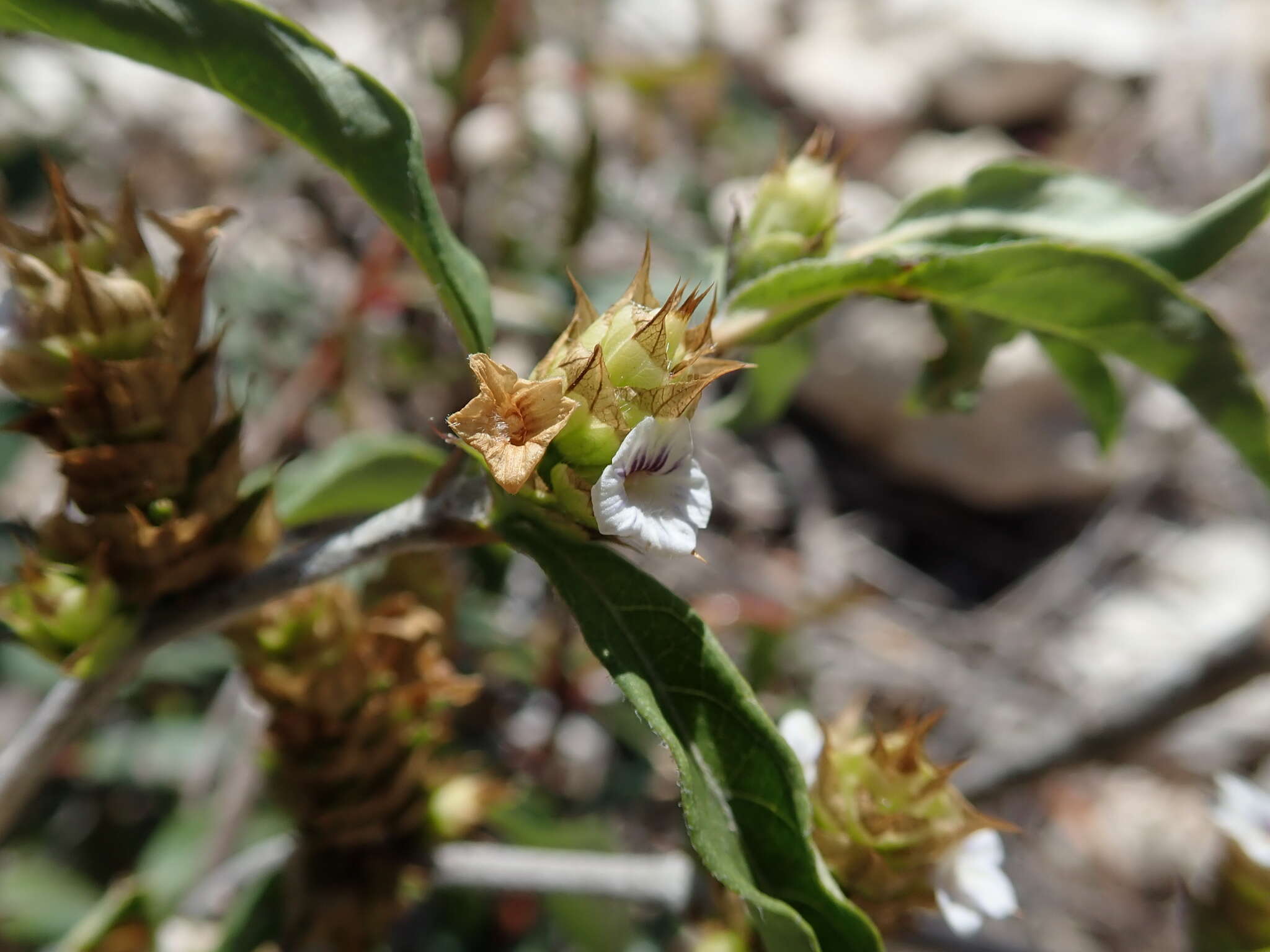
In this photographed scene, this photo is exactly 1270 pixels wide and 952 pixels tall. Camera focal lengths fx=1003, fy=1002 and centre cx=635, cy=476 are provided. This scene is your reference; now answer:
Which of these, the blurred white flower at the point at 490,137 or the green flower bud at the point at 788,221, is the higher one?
the green flower bud at the point at 788,221

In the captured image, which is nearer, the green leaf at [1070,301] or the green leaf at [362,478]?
the green leaf at [1070,301]

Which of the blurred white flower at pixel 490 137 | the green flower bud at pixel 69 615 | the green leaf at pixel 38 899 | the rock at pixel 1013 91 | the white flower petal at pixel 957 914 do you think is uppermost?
the green flower bud at pixel 69 615

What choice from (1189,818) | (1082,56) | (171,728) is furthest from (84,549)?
(1082,56)

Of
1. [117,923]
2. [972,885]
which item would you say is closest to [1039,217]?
[972,885]

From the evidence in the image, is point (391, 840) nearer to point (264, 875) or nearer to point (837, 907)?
point (264, 875)

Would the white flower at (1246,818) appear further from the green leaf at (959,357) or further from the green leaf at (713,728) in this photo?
the green leaf at (713,728)

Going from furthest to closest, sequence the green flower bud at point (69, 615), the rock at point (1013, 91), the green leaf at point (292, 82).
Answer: the rock at point (1013, 91) → the green flower bud at point (69, 615) → the green leaf at point (292, 82)

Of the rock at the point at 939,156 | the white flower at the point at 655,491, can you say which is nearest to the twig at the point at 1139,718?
the white flower at the point at 655,491

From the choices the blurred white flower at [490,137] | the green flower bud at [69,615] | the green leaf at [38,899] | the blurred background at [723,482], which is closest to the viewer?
the green flower bud at [69,615]

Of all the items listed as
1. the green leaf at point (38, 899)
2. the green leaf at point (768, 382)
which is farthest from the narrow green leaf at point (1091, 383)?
the green leaf at point (38, 899)
